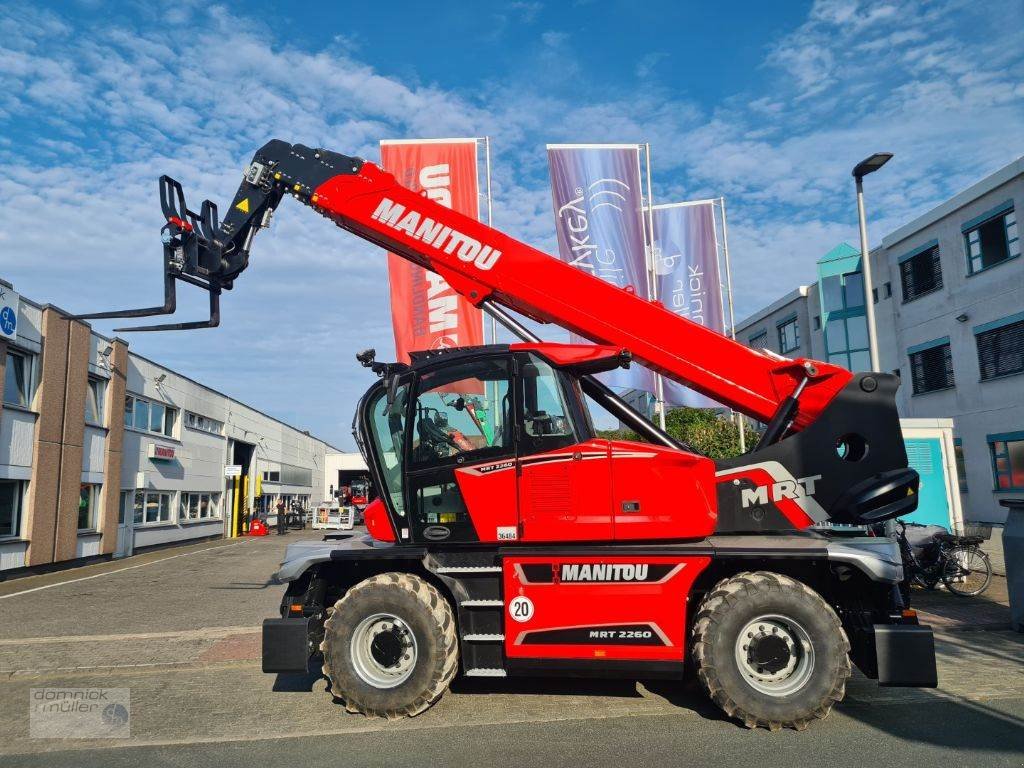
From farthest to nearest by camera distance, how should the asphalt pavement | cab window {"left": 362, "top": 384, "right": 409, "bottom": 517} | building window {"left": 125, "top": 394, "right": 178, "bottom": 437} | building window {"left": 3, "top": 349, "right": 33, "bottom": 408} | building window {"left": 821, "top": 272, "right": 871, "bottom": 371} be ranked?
building window {"left": 821, "top": 272, "right": 871, "bottom": 371} < building window {"left": 125, "top": 394, "right": 178, "bottom": 437} < building window {"left": 3, "top": 349, "right": 33, "bottom": 408} < cab window {"left": 362, "top": 384, "right": 409, "bottom": 517} < the asphalt pavement

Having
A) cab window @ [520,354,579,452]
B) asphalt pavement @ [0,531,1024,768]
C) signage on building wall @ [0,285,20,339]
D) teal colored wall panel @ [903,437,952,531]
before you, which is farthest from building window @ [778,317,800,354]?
cab window @ [520,354,579,452]

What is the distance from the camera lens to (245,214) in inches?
295

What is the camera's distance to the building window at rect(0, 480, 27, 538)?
646 inches

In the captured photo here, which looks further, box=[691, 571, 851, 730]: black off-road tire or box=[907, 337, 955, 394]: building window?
box=[907, 337, 955, 394]: building window

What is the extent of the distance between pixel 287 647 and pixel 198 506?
28.0m

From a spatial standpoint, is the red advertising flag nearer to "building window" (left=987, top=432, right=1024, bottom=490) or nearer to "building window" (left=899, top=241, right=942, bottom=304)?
"building window" (left=987, top=432, right=1024, bottom=490)

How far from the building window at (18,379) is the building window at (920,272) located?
28.1 meters

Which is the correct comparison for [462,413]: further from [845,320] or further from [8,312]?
[845,320]

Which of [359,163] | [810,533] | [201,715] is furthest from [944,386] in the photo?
[201,715]

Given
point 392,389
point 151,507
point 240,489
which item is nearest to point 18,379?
point 151,507

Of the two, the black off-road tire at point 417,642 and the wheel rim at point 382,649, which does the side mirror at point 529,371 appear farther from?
the wheel rim at point 382,649

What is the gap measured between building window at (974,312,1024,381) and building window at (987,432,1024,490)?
195 centimetres

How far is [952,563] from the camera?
35.7ft

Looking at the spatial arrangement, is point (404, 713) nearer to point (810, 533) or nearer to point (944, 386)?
point (810, 533)
